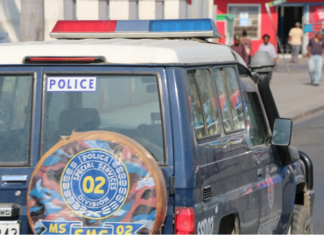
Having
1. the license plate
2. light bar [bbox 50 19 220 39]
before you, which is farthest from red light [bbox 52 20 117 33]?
the license plate

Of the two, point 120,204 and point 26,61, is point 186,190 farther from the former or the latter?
point 26,61

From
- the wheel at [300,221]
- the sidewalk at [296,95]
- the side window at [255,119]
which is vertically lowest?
the sidewalk at [296,95]

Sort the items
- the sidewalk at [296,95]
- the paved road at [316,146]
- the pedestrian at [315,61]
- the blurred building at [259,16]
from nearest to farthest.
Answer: the paved road at [316,146] → the sidewalk at [296,95] → the pedestrian at [315,61] → the blurred building at [259,16]

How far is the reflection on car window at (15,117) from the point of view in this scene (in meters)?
4.07

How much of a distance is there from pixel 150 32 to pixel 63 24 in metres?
0.72

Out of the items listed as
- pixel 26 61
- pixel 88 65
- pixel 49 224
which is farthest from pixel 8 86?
pixel 49 224

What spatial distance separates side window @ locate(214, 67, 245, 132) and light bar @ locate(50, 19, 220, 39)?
432 mm

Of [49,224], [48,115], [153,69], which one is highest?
[153,69]

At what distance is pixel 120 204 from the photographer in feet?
12.4

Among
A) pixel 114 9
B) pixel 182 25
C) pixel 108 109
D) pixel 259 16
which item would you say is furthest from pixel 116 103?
pixel 259 16

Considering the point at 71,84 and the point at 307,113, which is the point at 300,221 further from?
the point at 307,113

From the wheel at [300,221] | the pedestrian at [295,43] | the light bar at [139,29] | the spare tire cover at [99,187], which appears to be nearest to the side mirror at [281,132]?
the light bar at [139,29]

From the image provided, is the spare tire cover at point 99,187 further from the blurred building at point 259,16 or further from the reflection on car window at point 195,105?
the blurred building at point 259,16

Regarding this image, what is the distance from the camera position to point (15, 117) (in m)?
4.23
